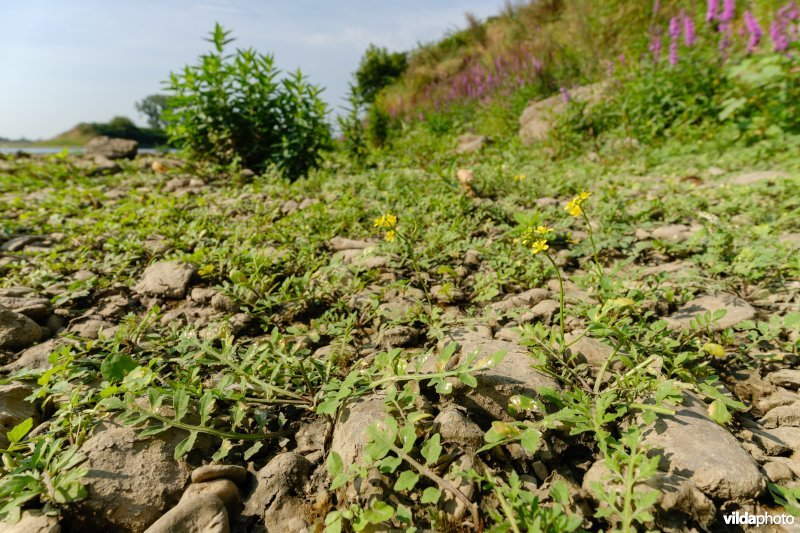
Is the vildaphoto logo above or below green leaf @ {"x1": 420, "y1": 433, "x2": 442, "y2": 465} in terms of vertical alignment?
below

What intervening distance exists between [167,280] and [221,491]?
1.54 metres

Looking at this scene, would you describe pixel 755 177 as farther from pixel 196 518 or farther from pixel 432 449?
pixel 196 518

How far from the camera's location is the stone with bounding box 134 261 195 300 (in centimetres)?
229

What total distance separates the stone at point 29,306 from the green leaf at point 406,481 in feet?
6.84

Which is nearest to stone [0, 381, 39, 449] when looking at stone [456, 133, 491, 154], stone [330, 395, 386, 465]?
stone [330, 395, 386, 465]

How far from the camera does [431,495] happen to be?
1087 mm

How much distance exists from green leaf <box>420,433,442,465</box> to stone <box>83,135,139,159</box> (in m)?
7.39

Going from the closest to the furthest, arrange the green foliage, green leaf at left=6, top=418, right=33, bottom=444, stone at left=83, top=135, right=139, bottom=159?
green leaf at left=6, top=418, right=33, bottom=444
stone at left=83, top=135, right=139, bottom=159
the green foliage

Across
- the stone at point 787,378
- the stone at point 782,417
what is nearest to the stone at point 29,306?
the stone at point 782,417

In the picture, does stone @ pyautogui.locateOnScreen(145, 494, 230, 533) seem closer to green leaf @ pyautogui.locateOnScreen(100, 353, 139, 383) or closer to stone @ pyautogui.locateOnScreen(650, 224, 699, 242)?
green leaf @ pyautogui.locateOnScreen(100, 353, 139, 383)

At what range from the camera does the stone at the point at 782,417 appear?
135 centimetres

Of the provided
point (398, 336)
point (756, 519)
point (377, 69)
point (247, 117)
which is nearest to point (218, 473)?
point (398, 336)

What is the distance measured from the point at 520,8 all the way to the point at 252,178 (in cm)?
1342

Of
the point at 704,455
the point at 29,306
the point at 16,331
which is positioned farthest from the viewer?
the point at 29,306
